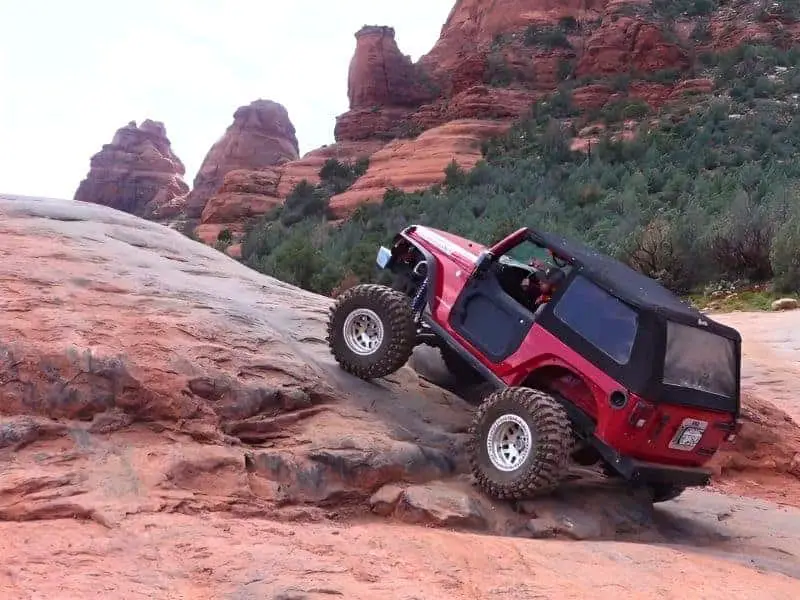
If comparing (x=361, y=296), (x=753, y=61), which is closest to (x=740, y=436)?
(x=361, y=296)

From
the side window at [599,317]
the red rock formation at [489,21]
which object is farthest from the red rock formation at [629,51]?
the side window at [599,317]

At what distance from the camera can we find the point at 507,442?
555 cm

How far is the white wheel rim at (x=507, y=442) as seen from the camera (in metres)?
5.42

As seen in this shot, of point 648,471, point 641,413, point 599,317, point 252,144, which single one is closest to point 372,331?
point 599,317

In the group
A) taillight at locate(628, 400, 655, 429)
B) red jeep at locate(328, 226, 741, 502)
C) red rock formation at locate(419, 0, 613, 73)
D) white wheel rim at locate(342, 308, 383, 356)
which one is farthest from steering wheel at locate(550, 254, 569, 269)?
red rock formation at locate(419, 0, 613, 73)

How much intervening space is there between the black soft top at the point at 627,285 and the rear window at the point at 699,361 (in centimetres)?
7

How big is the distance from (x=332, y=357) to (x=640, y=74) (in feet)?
151

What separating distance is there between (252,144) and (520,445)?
217 feet

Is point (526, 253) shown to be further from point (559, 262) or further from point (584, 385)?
point (584, 385)

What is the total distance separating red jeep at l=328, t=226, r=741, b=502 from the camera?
5.29 meters

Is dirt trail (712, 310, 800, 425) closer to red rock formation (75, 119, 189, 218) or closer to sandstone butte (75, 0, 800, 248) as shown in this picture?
sandstone butte (75, 0, 800, 248)

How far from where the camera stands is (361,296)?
6.63 m

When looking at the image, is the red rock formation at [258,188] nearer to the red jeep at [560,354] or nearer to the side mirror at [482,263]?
the red jeep at [560,354]

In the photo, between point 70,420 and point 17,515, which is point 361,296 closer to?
point 70,420
